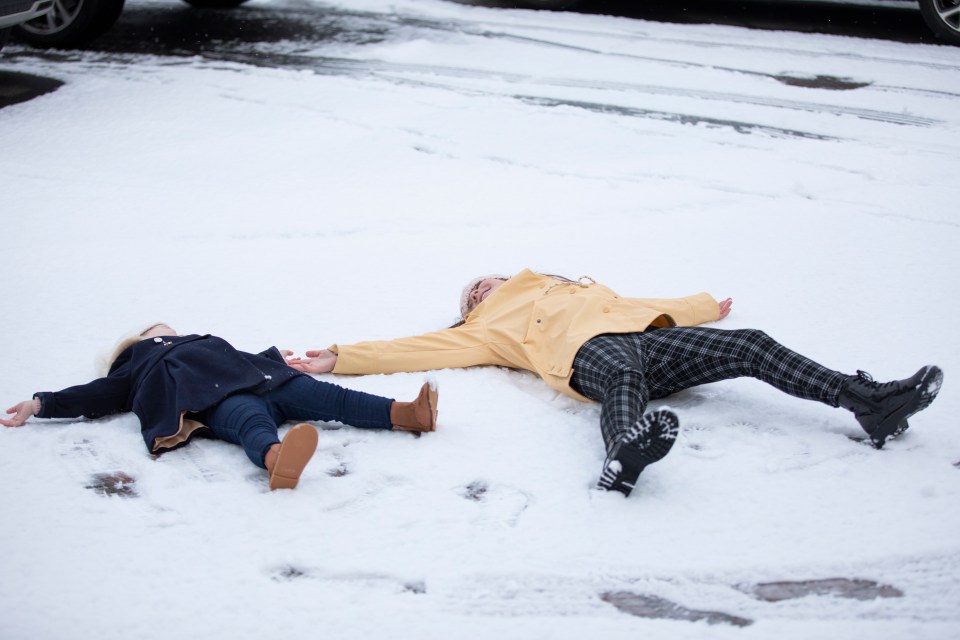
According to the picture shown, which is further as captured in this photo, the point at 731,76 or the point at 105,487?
the point at 731,76

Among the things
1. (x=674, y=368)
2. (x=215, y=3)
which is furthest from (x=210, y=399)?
(x=215, y=3)

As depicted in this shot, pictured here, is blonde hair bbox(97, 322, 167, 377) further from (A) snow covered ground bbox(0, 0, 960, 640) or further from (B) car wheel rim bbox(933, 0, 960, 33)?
(B) car wheel rim bbox(933, 0, 960, 33)

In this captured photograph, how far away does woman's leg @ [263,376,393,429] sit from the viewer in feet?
10.1

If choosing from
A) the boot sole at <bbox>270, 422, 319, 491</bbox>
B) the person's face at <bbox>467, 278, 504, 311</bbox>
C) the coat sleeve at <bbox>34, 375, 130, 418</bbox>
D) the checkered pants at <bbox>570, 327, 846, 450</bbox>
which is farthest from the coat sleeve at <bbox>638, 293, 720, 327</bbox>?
the coat sleeve at <bbox>34, 375, 130, 418</bbox>

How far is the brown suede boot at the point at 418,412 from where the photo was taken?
9.83 ft

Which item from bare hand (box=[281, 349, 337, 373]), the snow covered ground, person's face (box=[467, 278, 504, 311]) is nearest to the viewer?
the snow covered ground

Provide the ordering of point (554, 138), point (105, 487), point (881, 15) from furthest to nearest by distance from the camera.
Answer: point (881, 15)
point (554, 138)
point (105, 487)

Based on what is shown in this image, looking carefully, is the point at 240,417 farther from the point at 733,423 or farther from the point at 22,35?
the point at 22,35

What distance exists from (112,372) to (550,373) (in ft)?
4.78

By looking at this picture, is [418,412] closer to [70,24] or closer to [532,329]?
[532,329]


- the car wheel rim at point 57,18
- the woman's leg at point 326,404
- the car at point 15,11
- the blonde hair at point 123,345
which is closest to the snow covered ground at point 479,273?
the woman's leg at point 326,404

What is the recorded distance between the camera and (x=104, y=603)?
2.36m

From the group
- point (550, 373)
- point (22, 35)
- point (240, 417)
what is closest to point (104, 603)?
point (240, 417)

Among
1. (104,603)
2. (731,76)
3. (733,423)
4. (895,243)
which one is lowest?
(104,603)
